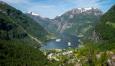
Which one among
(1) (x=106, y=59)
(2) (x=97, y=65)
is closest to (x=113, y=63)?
(1) (x=106, y=59)

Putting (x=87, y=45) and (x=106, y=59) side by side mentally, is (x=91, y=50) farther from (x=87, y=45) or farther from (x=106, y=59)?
(x=106, y=59)

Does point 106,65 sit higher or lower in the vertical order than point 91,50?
lower

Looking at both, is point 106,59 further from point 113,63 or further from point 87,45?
point 87,45

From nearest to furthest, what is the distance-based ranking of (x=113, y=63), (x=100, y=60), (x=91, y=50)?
(x=91, y=50), (x=100, y=60), (x=113, y=63)

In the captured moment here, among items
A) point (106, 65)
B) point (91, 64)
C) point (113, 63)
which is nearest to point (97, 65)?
point (91, 64)

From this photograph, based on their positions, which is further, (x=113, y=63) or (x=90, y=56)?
(x=113, y=63)

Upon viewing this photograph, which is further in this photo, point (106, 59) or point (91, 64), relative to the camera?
point (106, 59)

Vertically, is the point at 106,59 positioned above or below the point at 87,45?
below

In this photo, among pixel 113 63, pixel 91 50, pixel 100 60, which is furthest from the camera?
pixel 113 63

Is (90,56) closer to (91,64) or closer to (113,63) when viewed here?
(91,64)
